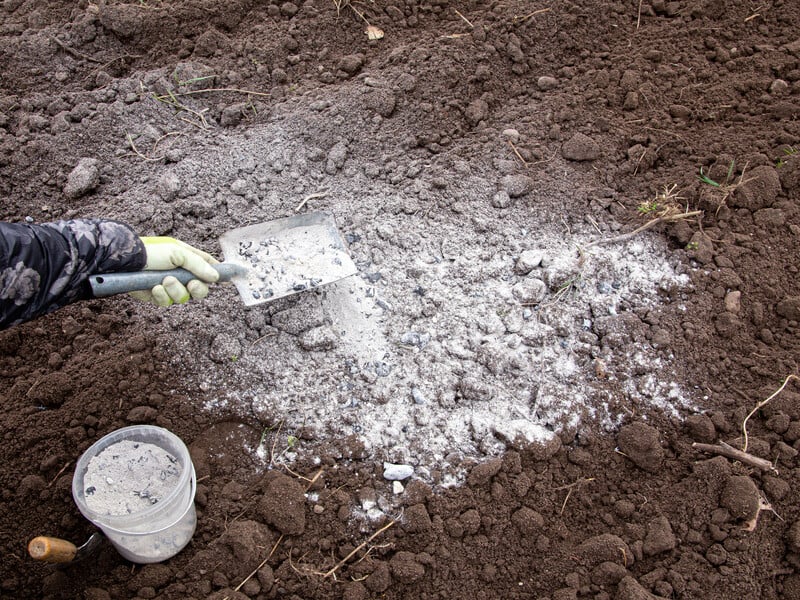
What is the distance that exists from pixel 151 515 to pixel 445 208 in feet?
6.12

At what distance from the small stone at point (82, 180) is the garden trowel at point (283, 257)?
0.89 meters

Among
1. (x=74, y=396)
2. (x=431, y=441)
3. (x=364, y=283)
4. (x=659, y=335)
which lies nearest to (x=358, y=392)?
(x=431, y=441)

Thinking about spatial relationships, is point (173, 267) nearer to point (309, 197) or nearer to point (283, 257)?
point (283, 257)

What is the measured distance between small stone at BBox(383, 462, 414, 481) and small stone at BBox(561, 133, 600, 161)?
5.94ft

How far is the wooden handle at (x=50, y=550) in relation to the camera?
1.77 meters

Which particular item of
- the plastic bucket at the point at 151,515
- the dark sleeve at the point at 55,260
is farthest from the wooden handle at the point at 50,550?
the dark sleeve at the point at 55,260

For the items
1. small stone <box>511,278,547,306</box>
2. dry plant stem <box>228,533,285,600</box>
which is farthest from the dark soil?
small stone <box>511,278,547,306</box>

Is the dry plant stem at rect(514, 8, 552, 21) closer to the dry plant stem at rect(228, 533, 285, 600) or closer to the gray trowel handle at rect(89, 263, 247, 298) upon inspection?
the gray trowel handle at rect(89, 263, 247, 298)

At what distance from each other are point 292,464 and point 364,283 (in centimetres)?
86

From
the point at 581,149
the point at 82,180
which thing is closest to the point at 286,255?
the point at 82,180

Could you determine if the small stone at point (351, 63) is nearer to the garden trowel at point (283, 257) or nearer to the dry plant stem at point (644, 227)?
the garden trowel at point (283, 257)

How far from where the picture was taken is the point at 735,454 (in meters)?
2.29

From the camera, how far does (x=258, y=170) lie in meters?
3.07

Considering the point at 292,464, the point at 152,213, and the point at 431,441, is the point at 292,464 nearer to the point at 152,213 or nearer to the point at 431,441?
the point at 431,441
